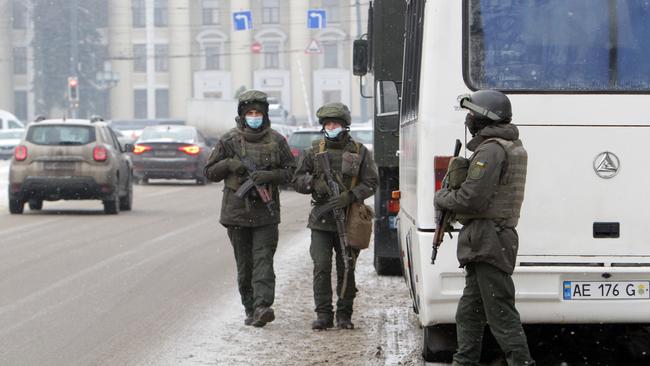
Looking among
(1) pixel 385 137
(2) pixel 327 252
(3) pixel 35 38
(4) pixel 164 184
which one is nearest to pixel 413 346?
(2) pixel 327 252

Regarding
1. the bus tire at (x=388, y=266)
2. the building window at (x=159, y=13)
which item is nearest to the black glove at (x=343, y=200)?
the bus tire at (x=388, y=266)

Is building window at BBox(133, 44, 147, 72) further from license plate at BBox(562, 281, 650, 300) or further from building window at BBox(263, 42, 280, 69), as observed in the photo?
license plate at BBox(562, 281, 650, 300)

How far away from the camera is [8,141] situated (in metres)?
57.1

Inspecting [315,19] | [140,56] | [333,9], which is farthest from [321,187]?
[140,56]

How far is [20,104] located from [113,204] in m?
77.6

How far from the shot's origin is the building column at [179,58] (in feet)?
318

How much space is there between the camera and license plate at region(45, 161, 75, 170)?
22594 millimetres

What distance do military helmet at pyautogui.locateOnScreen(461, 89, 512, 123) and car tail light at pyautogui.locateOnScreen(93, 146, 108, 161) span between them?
16.5 meters

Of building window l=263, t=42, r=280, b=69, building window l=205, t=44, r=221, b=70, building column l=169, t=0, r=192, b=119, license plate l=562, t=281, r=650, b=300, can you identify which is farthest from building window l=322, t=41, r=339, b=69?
license plate l=562, t=281, r=650, b=300

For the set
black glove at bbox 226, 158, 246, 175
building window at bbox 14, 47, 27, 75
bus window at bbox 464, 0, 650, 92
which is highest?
building window at bbox 14, 47, 27, 75

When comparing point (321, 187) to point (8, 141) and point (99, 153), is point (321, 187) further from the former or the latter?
point (8, 141)

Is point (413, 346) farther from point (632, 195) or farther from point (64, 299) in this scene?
point (64, 299)

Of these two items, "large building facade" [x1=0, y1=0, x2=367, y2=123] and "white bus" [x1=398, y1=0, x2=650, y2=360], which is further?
"large building facade" [x1=0, y1=0, x2=367, y2=123]

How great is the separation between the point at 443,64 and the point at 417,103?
1.37 ft
